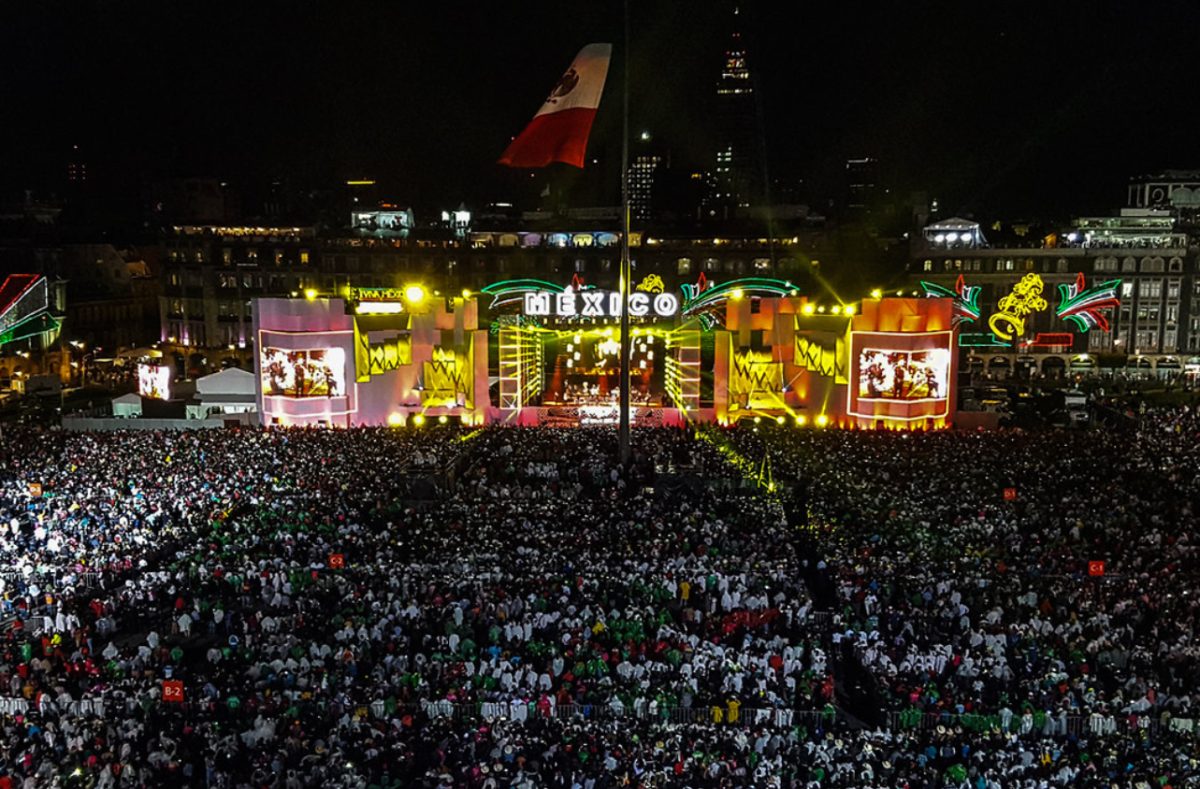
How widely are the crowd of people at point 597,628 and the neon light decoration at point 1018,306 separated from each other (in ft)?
112

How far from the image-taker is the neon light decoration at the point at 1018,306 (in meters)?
61.0

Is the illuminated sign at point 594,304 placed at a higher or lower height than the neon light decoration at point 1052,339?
higher

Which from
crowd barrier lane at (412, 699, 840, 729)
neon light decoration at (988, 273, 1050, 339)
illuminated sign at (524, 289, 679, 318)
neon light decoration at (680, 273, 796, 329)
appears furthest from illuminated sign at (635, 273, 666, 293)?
crowd barrier lane at (412, 699, 840, 729)

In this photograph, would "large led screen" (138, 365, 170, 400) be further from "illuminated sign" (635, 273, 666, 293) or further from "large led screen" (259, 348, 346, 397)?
"illuminated sign" (635, 273, 666, 293)

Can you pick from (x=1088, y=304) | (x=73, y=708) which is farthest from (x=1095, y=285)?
(x=73, y=708)

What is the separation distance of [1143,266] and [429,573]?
62263 millimetres

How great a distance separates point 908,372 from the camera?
125ft

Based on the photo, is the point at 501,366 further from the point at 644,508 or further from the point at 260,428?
the point at 644,508

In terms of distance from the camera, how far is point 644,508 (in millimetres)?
24156

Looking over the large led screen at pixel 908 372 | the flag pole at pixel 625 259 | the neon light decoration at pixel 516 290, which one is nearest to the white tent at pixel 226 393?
the neon light decoration at pixel 516 290

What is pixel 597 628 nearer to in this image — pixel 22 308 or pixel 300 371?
pixel 300 371

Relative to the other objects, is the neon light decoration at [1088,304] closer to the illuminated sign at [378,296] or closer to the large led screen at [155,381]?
the illuminated sign at [378,296]

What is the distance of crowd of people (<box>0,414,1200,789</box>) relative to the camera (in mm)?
14930

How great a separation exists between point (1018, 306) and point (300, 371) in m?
44.2
